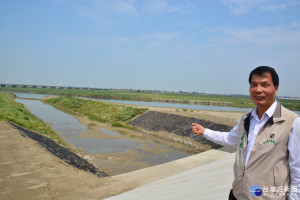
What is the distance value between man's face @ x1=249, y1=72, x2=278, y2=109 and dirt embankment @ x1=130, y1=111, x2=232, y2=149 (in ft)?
53.2

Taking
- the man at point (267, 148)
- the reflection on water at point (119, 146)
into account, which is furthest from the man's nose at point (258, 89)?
the reflection on water at point (119, 146)

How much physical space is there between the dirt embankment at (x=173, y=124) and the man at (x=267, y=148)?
16.1m

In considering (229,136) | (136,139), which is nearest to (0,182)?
(229,136)

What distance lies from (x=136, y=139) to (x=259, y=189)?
63.7 feet

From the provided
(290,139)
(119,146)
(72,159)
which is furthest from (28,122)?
(290,139)

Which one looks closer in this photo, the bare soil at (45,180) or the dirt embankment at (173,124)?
the bare soil at (45,180)

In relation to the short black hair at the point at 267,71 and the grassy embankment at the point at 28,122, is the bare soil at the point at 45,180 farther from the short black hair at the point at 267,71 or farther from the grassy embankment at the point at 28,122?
the grassy embankment at the point at 28,122

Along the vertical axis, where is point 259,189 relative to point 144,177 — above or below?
above

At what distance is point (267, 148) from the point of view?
2062 millimetres

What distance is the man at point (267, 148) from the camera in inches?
78.2

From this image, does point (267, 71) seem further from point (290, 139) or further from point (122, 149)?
point (122, 149)

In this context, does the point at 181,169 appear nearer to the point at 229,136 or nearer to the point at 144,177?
the point at 144,177

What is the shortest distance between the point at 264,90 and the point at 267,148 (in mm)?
564

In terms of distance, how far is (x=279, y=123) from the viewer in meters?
2.09
